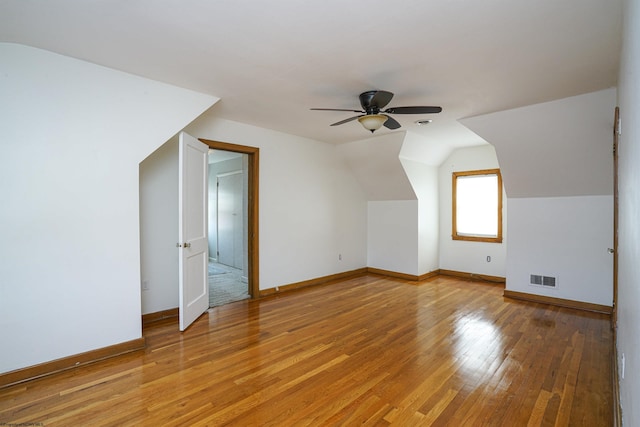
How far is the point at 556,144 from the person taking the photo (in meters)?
3.75

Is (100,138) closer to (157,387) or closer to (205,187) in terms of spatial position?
(205,187)

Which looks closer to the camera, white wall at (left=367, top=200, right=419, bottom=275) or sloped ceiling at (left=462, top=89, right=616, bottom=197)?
sloped ceiling at (left=462, top=89, right=616, bottom=197)

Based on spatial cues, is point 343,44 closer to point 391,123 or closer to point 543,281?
point 391,123

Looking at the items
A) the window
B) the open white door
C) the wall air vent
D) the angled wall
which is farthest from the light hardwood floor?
the window

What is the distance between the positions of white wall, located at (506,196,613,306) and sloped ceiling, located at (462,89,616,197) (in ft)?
0.59

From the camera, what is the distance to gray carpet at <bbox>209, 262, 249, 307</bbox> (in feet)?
14.7

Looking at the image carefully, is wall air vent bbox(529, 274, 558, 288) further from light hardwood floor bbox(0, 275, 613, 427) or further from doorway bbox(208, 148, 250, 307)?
doorway bbox(208, 148, 250, 307)

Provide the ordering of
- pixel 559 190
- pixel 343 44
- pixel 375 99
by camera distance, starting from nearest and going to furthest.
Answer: pixel 343 44 < pixel 375 99 < pixel 559 190

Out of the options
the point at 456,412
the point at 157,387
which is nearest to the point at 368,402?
the point at 456,412

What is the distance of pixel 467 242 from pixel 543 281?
159 cm

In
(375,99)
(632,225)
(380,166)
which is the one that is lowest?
(632,225)

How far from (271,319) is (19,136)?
2881 mm

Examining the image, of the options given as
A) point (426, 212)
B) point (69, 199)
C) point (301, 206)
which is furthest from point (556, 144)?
point (69, 199)

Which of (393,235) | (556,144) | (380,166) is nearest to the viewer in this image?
(556,144)
